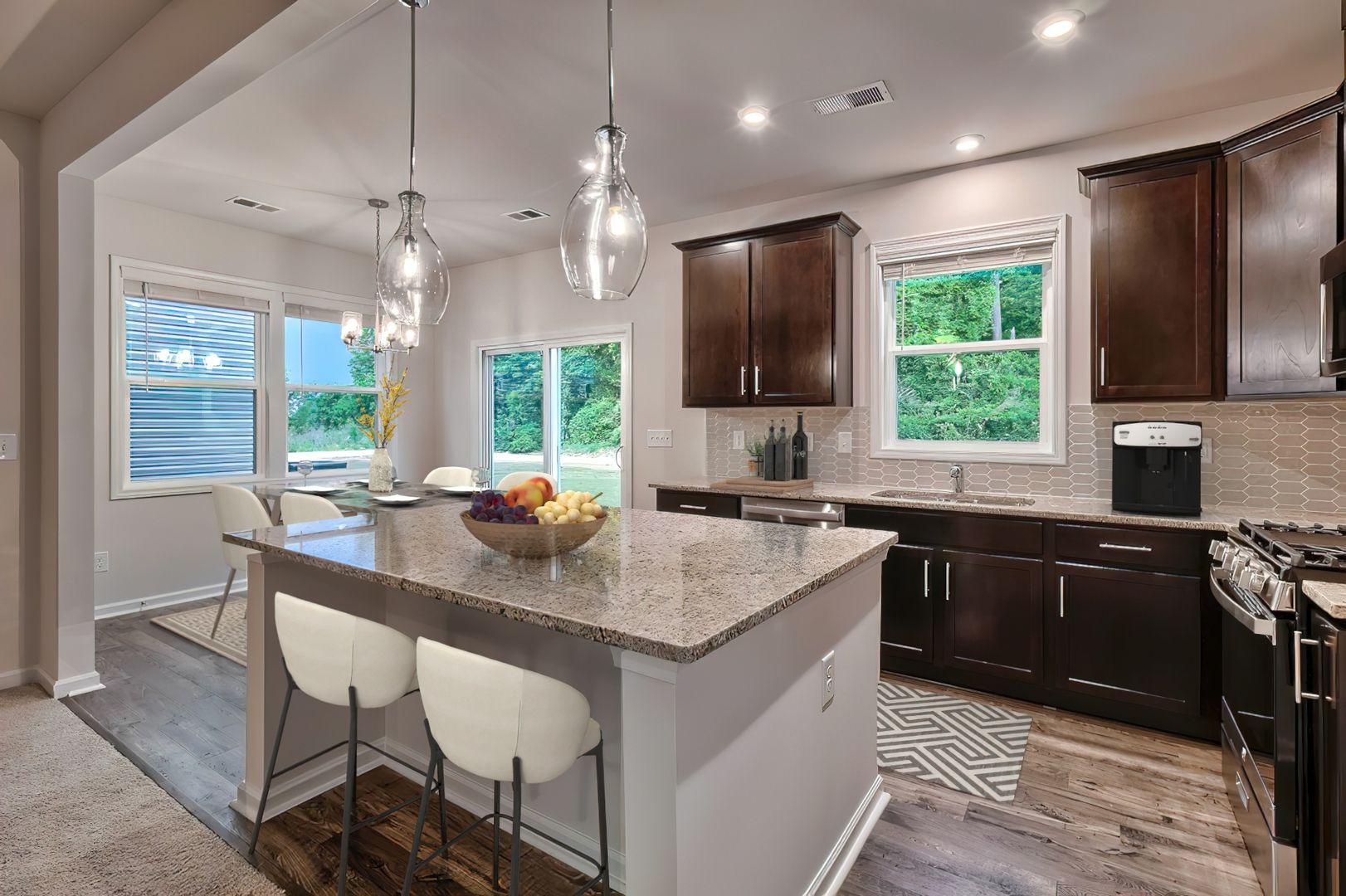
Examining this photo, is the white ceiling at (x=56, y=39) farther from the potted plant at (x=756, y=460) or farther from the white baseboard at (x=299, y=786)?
the potted plant at (x=756, y=460)

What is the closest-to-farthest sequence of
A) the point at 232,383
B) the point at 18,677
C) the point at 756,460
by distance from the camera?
1. the point at 18,677
2. the point at 756,460
3. the point at 232,383

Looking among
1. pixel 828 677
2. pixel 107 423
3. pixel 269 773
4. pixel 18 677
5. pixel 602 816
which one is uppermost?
pixel 107 423

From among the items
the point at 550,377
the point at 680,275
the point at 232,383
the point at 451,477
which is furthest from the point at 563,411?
the point at 232,383

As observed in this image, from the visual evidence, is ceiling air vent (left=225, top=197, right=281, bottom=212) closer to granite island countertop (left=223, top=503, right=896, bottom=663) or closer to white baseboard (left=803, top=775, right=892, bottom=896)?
granite island countertop (left=223, top=503, right=896, bottom=663)

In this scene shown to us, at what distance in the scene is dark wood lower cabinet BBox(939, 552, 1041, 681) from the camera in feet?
10.2

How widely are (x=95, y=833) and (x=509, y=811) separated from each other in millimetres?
1302

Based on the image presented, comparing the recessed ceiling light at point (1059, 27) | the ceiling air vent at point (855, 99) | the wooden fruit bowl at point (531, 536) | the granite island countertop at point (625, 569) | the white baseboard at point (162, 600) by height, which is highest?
the ceiling air vent at point (855, 99)

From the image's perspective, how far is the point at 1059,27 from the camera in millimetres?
2445

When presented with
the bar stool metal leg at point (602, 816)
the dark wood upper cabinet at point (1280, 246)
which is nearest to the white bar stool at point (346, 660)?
the bar stool metal leg at point (602, 816)

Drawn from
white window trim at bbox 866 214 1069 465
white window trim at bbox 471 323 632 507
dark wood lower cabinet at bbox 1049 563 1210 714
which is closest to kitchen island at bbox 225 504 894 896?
dark wood lower cabinet at bbox 1049 563 1210 714

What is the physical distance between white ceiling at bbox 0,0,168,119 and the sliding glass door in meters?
3.25

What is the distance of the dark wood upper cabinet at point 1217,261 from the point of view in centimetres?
259

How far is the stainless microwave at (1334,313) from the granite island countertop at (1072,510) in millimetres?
765

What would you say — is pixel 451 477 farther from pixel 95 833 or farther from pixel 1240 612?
pixel 1240 612
